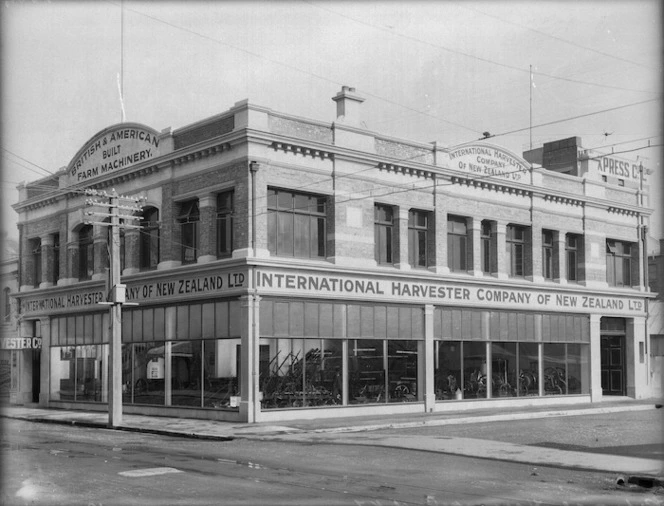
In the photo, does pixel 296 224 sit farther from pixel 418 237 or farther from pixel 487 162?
pixel 487 162

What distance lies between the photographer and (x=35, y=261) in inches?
1639

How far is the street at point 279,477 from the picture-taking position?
12.5 m

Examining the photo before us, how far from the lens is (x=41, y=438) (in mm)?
23406

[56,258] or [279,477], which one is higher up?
[56,258]

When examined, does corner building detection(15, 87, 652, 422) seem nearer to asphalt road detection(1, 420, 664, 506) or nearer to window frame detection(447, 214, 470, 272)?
window frame detection(447, 214, 470, 272)

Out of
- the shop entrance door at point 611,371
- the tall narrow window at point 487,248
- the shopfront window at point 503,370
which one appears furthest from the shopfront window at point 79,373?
the shop entrance door at point 611,371

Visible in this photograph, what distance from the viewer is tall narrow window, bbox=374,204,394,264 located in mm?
32656

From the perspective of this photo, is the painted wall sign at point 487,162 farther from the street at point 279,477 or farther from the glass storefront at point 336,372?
the street at point 279,477

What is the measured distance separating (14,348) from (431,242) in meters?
21.7

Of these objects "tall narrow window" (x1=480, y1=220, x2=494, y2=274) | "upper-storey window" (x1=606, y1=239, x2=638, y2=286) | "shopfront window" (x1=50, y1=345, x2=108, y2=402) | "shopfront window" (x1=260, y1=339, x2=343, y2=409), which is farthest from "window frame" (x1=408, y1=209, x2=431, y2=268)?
"shopfront window" (x1=50, y1=345, x2=108, y2=402)

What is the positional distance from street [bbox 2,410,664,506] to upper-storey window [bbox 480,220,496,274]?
1753 cm

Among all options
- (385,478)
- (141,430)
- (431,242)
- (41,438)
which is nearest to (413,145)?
(431,242)

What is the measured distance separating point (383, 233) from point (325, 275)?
152 inches

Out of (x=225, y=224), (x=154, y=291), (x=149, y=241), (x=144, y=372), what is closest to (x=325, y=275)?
(x=225, y=224)
